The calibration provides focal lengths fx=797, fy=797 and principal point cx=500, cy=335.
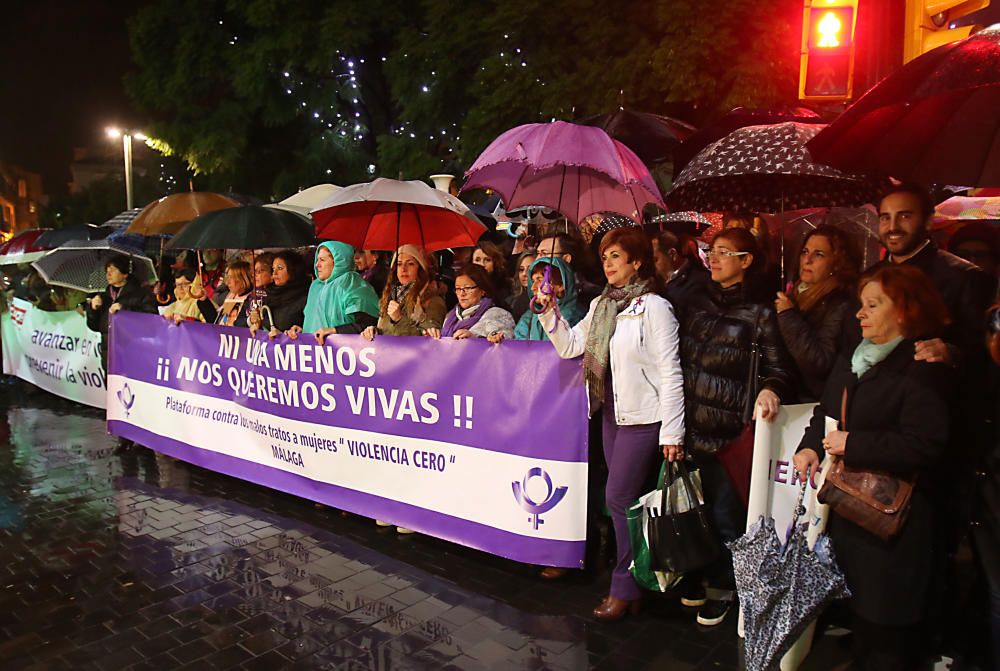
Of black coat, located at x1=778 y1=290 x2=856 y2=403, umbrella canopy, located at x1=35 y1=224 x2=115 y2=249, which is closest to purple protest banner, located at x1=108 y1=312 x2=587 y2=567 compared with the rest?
black coat, located at x1=778 y1=290 x2=856 y2=403

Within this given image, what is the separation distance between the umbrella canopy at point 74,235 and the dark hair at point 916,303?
10.2 metres

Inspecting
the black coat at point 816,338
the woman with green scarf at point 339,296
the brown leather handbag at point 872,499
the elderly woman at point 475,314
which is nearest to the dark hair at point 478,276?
the elderly woman at point 475,314

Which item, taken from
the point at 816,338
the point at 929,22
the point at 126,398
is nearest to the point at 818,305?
the point at 816,338

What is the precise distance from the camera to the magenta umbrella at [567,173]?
4.69m

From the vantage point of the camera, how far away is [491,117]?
1497cm

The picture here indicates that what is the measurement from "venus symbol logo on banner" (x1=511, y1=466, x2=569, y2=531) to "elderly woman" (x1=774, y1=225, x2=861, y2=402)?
1.51m

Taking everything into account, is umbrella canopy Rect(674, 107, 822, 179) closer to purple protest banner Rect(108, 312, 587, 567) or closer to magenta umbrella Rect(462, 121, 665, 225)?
magenta umbrella Rect(462, 121, 665, 225)

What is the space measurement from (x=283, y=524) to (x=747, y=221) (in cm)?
402

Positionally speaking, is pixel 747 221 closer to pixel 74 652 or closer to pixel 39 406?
pixel 74 652

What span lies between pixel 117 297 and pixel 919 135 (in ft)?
27.0

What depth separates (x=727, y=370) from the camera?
13.0ft

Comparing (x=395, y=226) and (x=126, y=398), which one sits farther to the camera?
(x=126, y=398)

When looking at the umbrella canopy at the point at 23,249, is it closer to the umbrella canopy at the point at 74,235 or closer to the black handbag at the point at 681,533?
the umbrella canopy at the point at 74,235

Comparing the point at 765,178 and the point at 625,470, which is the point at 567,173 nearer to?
the point at 765,178
